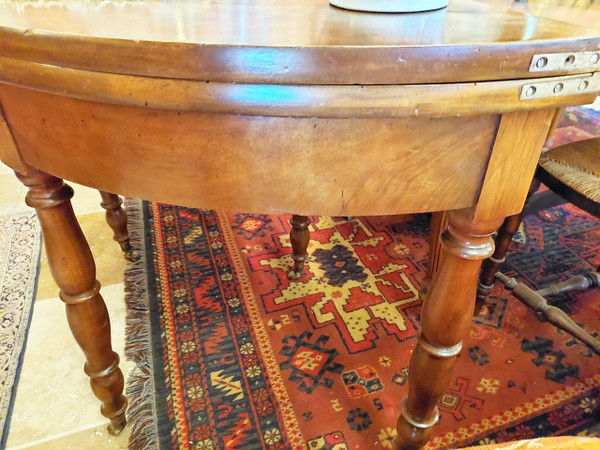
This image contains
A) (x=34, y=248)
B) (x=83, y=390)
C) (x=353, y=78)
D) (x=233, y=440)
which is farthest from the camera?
(x=34, y=248)

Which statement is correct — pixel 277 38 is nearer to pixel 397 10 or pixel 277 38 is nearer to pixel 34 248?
pixel 397 10

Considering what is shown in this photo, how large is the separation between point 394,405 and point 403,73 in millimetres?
790

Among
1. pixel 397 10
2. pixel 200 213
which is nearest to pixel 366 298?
pixel 200 213

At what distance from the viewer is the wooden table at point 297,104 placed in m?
0.34

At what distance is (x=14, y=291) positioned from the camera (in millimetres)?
1226

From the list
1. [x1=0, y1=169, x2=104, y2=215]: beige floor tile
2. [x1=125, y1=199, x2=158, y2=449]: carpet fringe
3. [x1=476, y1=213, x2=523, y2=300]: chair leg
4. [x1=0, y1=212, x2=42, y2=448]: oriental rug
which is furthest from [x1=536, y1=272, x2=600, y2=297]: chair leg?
[x1=0, y1=169, x2=104, y2=215]: beige floor tile

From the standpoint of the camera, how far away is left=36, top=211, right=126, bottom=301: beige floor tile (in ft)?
4.13

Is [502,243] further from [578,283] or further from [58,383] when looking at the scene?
[58,383]

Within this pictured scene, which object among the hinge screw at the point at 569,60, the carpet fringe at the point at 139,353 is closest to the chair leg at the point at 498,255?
the hinge screw at the point at 569,60

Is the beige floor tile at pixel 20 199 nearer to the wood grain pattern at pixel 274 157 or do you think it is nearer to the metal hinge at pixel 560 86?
the wood grain pattern at pixel 274 157

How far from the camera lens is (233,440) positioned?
2.82ft

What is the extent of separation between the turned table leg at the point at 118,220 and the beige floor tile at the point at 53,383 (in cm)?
20

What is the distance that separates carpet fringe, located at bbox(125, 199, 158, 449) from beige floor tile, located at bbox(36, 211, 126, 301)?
4 cm

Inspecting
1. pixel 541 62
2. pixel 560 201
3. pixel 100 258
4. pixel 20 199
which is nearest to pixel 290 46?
pixel 541 62
